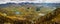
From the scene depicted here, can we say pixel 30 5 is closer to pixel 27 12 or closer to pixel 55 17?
pixel 27 12

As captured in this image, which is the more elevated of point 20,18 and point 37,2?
point 37,2

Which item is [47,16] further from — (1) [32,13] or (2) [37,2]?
(2) [37,2]

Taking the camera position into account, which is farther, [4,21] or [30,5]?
[30,5]

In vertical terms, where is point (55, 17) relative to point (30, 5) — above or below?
below

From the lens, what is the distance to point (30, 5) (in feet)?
3.77

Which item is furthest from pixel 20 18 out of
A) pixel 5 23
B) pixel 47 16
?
pixel 47 16

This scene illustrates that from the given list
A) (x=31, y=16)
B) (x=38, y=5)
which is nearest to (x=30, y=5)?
(x=38, y=5)

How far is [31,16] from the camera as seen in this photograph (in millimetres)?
979

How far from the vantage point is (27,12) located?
1.03 m

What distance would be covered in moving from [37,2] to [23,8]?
0.67 ft

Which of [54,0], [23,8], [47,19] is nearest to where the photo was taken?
[47,19]

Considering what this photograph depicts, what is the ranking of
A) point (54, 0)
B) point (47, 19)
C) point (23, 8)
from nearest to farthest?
point (47, 19) < point (23, 8) < point (54, 0)

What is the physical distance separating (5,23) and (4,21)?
2cm

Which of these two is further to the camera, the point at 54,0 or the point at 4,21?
the point at 54,0
